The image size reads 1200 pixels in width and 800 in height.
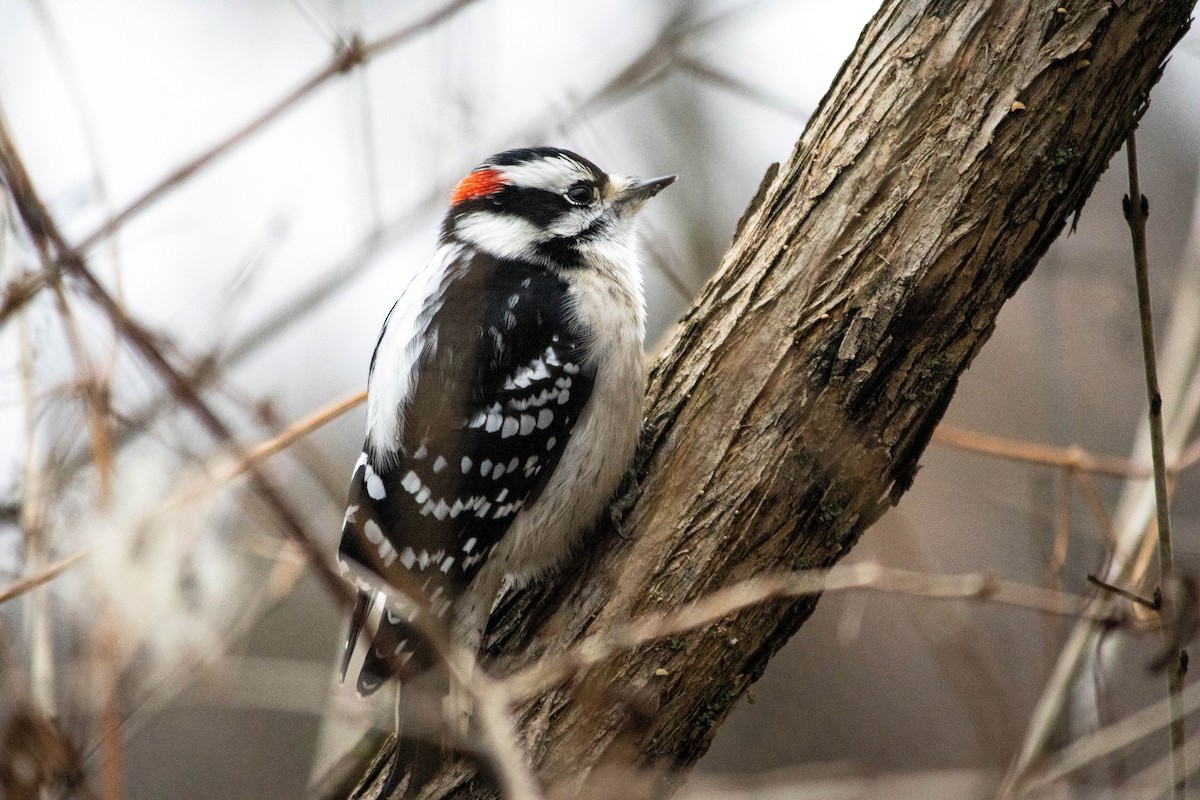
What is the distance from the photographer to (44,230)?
60.1 inches

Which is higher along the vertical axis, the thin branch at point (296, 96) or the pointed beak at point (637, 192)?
the thin branch at point (296, 96)

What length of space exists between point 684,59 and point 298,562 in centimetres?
222

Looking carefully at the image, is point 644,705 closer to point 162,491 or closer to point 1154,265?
point 162,491

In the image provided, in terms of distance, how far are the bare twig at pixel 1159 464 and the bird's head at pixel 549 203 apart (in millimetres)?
1825

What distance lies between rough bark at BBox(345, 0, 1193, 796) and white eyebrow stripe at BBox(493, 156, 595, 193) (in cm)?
107

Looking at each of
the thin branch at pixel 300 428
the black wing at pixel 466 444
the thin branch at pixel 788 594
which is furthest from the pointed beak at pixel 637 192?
the thin branch at pixel 788 594

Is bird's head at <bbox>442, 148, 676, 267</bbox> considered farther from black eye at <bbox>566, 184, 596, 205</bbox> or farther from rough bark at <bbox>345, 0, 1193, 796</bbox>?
rough bark at <bbox>345, 0, 1193, 796</bbox>

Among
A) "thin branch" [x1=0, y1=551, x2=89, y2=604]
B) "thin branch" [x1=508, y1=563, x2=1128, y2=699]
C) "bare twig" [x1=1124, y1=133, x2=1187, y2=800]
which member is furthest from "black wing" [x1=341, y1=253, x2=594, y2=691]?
"bare twig" [x1=1124, y1=133, x2=1187, y2=800]

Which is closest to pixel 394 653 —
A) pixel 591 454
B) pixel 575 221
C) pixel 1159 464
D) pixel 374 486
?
pixel 374 486

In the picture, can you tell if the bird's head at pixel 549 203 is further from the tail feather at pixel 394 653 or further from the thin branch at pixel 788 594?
the thin branch at pixel 788 594

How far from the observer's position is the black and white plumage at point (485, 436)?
3.16 meters

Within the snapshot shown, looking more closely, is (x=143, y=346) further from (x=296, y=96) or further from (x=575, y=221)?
(x=575, y=221)

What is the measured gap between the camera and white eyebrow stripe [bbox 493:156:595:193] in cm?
381

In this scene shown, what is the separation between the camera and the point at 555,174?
3.81 m
